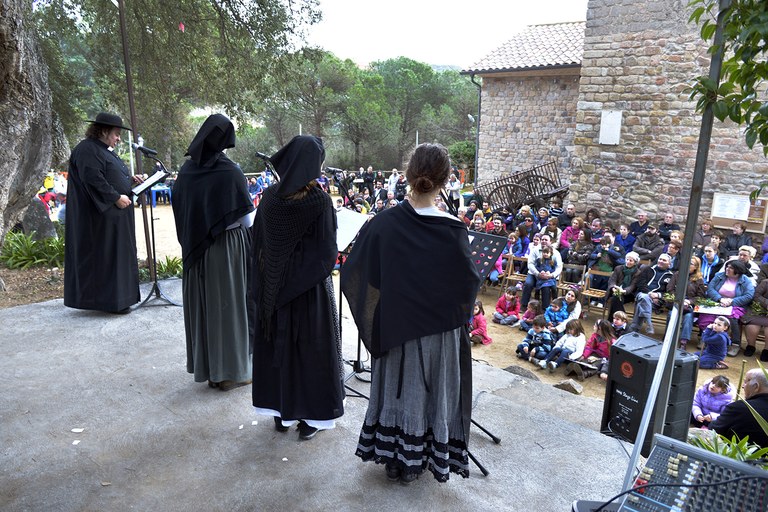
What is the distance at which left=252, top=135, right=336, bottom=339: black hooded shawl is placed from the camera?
273cm

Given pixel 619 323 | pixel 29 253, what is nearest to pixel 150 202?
pixel 29 253

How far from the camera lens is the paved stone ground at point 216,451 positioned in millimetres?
2584

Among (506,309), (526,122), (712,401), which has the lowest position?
(506,309)

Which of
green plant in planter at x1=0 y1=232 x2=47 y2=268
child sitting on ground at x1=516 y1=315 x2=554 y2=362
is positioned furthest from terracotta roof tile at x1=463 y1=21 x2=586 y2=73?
green plant in planter at x1=0 y1=232 x2=47 y2=268

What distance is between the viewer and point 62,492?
2.61 metres

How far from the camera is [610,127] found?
1111 centimetres

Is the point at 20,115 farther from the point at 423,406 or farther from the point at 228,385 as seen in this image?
the point at 423,406

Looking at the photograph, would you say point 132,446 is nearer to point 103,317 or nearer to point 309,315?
point 309,315

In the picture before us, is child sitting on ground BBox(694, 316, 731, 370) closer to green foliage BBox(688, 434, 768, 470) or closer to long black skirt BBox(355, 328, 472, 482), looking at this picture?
green foliage BBox(688, 434, 768, 470)

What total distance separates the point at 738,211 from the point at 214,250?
9965mm

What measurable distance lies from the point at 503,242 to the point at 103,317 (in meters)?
4.02

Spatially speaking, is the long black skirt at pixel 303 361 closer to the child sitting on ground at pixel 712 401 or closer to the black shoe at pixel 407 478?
A: the black shoe at pixel 407 478

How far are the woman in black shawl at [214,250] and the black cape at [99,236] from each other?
5.81 feet

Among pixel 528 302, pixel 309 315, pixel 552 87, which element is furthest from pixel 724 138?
pixel 309 315
